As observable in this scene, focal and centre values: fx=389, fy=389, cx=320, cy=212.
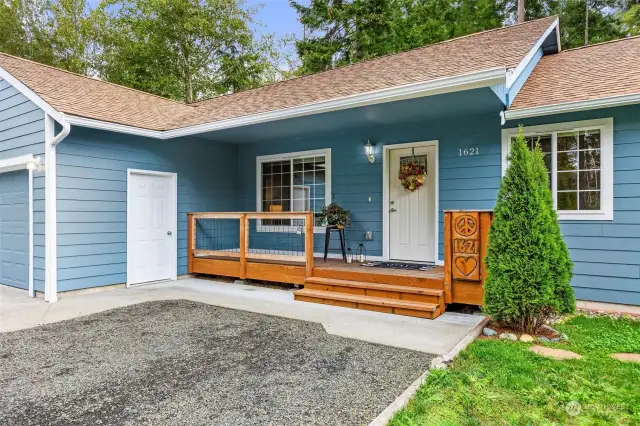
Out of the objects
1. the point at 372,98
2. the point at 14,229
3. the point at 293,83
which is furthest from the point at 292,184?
the point at 14,229

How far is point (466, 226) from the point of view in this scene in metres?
4.33

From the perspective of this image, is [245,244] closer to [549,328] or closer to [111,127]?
[111,127]

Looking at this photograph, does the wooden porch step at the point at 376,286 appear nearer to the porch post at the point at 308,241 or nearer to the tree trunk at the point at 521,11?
the porch post at the point at 308,241

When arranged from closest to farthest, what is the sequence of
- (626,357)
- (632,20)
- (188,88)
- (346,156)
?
(626,357) < (346,156) < (632,20) < (188,88)

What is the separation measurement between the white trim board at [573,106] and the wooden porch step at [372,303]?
2628mm

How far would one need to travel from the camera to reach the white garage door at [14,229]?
587cm

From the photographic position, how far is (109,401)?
2461 millimetres

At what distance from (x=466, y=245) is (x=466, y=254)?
102 mm

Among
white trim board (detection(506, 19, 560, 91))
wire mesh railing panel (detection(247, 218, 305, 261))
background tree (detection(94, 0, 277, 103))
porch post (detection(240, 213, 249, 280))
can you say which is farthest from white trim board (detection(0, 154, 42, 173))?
background tree (detection(94, 0, 277, 103))

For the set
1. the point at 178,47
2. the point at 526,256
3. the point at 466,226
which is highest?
the point at 178,47

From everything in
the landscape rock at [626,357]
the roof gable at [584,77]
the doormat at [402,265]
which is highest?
the roof gable at [584,77]

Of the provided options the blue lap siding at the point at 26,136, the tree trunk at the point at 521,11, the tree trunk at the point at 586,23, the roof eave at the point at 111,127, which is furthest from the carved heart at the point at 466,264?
the tree trunk at the point at 586,23

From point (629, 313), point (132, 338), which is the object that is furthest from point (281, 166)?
point (629, 313)

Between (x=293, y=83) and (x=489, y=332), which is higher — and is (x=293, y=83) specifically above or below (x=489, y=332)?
above
